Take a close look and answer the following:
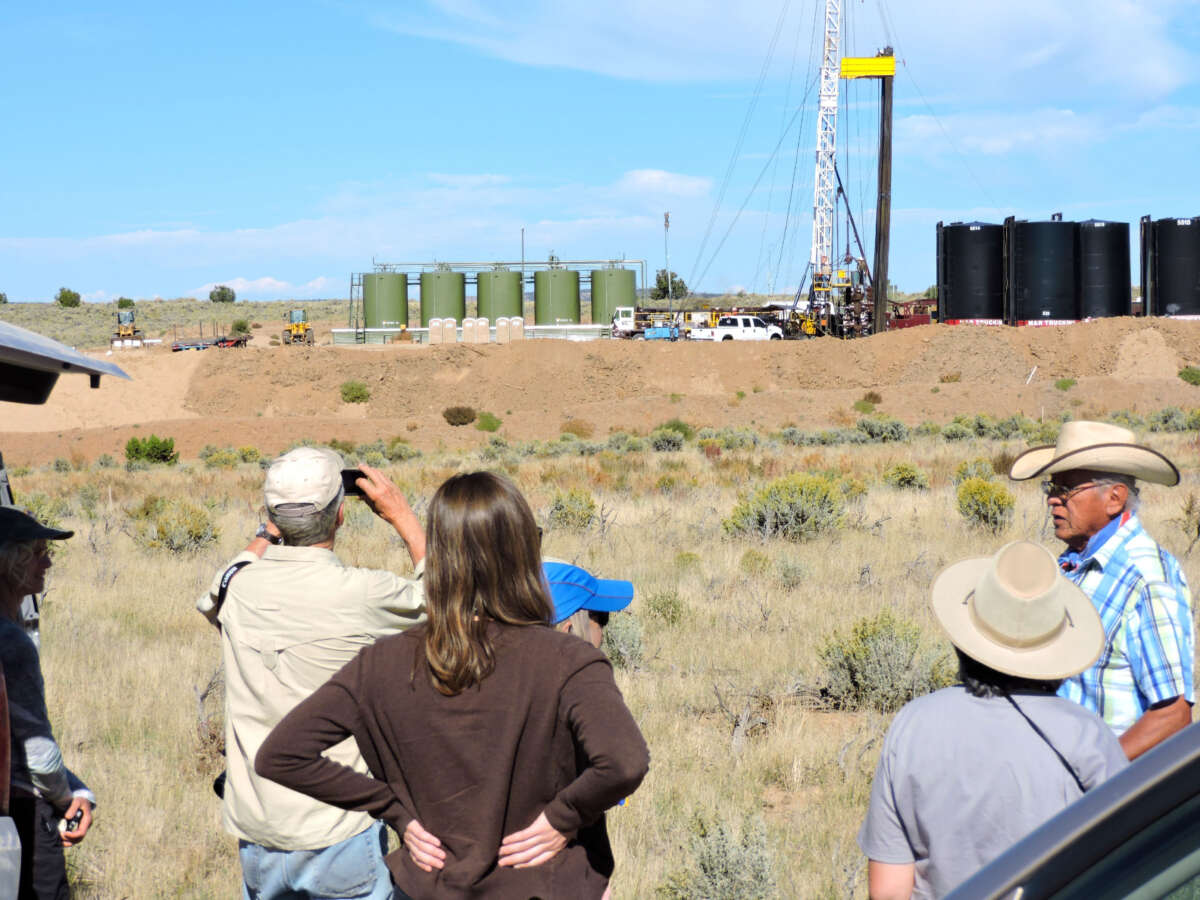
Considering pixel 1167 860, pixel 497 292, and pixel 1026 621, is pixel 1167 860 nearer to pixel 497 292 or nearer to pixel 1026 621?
pixel 1026 621

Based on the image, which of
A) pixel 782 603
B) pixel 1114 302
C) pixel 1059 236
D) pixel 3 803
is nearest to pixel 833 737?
pixel 782 603

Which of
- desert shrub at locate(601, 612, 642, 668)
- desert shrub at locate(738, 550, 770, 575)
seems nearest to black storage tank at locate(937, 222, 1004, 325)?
desert shrub at locate(738, 550, 770, 575)

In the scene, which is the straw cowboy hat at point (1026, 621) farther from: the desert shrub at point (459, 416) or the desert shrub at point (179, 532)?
the desert shrub at point (459, 416)

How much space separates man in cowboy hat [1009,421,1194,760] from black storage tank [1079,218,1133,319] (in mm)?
44932

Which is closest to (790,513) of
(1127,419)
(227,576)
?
(227,576)

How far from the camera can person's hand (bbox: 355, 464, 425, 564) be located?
2.99 m

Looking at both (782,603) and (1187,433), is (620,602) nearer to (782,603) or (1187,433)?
(782,603)

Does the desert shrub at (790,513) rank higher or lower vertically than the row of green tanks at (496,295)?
lower

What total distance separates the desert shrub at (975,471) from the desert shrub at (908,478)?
Result: 0.48 meters

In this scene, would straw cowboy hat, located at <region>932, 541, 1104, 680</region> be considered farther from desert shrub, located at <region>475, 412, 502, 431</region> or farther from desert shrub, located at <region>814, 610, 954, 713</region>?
desert shrub, located at <region>475, 412, 502, 431</region>

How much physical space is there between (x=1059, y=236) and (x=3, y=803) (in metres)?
46.9

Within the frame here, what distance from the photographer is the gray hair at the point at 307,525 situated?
2.97m

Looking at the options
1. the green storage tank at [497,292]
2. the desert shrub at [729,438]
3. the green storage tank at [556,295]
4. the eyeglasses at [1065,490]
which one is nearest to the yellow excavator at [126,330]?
the green storage tank at [497,292]

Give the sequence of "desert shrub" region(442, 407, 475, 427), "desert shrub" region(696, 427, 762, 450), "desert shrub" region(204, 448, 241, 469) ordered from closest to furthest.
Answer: "desert shrub" region(696, 427, 762, 450) < "desert shrub" region(204, 448, 241, 469) < "desert shrub" region(442, 407, 475, 427)
